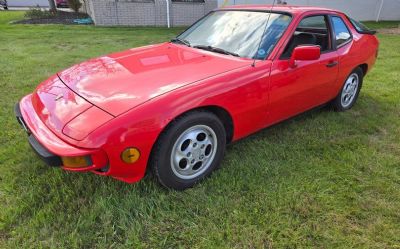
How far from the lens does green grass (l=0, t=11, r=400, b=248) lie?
2236mm

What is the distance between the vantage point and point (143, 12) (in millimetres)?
12969

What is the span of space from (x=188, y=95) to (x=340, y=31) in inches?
102

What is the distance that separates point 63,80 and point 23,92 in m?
2.39

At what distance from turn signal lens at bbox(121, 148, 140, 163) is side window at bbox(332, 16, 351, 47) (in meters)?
2.90

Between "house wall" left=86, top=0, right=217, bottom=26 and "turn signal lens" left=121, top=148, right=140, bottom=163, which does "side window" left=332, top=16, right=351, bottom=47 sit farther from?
"house wall" left=86, top=0, right=217, bottom=26

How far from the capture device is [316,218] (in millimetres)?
2441

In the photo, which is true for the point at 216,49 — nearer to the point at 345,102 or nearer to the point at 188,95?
the point at 188,95

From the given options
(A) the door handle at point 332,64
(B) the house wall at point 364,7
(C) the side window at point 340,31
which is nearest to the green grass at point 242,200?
(A) the door handle at point 332,64

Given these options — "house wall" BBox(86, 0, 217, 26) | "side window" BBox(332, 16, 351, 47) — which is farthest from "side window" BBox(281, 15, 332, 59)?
"house wall" BBox(86, 0, 217, 26)

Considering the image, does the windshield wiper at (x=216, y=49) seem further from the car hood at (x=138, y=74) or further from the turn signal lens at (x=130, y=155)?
the turn signal lens at (x=130, y=155)

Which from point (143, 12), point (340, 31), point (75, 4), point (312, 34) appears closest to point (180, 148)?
point (312, 34)

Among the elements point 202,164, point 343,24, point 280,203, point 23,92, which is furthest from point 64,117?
point 343,24

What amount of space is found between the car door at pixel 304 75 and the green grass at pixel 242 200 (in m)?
0.37

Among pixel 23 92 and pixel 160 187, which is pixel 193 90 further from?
pixel 23 92
